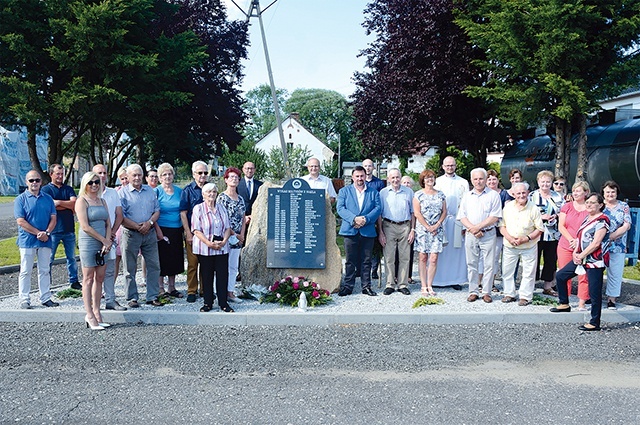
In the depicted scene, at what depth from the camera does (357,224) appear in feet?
26.8

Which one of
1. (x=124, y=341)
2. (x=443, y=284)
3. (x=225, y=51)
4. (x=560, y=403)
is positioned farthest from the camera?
(x=225, y=51)

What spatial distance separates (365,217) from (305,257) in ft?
3.69

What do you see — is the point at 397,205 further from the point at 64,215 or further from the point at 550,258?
the point at 64,215

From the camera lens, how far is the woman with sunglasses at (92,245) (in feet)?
21.0

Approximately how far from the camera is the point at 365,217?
26.8ft

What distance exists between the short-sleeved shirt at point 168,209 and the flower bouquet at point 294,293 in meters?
1.72

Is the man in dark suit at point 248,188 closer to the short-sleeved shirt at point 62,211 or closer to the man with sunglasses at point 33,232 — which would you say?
the short-sleeved shirt at point 62,211

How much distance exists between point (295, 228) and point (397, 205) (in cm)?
163

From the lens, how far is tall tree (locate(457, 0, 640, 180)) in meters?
15.0

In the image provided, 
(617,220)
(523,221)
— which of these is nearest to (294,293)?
(523,221)

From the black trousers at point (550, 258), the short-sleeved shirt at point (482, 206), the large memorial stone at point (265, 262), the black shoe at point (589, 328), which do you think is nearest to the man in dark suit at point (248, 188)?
the large memorial stone at point (265, 262)

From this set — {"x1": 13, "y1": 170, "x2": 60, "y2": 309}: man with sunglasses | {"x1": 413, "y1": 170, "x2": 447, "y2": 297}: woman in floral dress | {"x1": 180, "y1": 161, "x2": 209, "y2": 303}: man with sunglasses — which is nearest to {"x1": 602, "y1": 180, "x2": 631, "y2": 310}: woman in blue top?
→ {"x1": 413, "y1": 170, "x2": 447, "y2": 297}: woman in floral dress

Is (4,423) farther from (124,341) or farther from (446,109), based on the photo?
(446,109)

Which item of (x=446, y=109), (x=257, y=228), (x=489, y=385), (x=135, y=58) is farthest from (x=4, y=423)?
(x=446, y=109)
